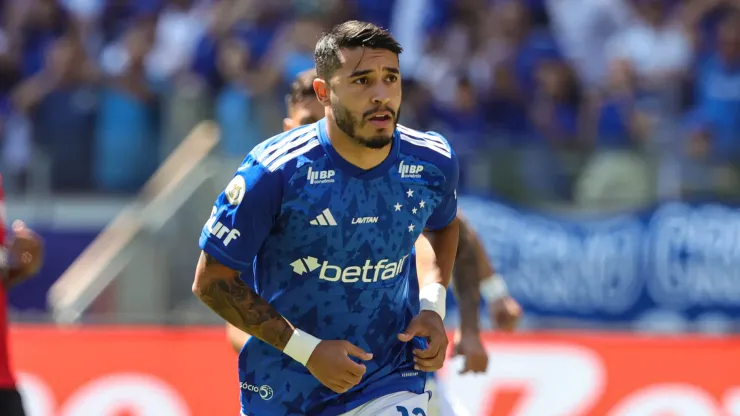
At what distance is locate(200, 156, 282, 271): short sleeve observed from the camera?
450 centimetres

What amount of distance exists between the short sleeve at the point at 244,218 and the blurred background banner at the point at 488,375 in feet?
13.3

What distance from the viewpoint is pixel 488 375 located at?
28.7 feet

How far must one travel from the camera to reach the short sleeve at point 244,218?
450 cm

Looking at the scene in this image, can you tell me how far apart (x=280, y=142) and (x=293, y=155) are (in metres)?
0.10

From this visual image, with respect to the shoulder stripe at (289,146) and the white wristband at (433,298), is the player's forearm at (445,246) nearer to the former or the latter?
the white wristband at (433,298)

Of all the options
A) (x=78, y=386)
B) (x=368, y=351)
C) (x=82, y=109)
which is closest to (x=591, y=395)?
(x=78, y=386)

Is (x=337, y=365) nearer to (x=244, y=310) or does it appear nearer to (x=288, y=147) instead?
(x=244, y=310)

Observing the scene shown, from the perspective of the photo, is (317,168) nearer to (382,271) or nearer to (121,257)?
(382,271)

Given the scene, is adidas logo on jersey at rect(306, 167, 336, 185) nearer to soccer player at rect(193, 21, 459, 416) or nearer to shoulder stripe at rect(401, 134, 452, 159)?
soccer player at rect(193, 21, 459, 416)

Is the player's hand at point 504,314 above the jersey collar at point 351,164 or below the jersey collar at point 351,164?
below

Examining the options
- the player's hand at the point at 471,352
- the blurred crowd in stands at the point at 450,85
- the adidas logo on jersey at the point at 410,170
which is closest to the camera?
the adidas logo on jersey at the point at 410,170

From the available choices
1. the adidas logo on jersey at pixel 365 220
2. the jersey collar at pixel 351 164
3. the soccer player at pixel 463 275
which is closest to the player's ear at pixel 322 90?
the jersey collar at pixel 351 164

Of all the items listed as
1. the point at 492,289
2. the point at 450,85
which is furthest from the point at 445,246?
the point at 450,85

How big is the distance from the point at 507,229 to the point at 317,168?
7.67m
